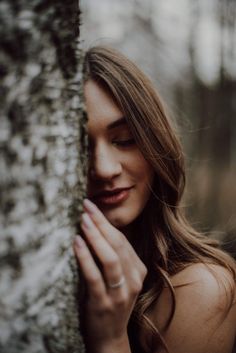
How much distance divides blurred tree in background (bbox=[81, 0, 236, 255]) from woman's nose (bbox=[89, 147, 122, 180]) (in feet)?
30.1

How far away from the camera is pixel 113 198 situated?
2.11 metres

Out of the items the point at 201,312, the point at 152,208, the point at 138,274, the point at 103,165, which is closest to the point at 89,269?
the point at 138,274

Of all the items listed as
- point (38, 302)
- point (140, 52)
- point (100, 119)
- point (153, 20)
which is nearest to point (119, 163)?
point (100, 119)

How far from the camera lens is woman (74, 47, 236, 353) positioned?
205 cm

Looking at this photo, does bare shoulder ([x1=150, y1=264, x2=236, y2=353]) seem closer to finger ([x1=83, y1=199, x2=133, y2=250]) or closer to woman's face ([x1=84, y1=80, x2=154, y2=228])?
woman's face ([x1=84, y1=80, x2=154, y2=228])

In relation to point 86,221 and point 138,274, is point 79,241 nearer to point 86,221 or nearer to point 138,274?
point 86,221

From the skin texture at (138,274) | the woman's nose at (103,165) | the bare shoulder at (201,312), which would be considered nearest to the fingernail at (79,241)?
the skin texture at (138,274)

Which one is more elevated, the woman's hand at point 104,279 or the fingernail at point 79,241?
the fingernail at point 79,241

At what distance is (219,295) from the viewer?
2.15 meters

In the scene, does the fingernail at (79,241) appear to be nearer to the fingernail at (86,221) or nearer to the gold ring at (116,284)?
the fingernail at (86,221)

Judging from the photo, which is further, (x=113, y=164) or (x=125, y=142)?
(x=125, y=142)

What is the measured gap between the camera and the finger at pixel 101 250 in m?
1.35

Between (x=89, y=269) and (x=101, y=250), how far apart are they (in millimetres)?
82

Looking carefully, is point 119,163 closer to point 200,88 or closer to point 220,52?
point 220,52
